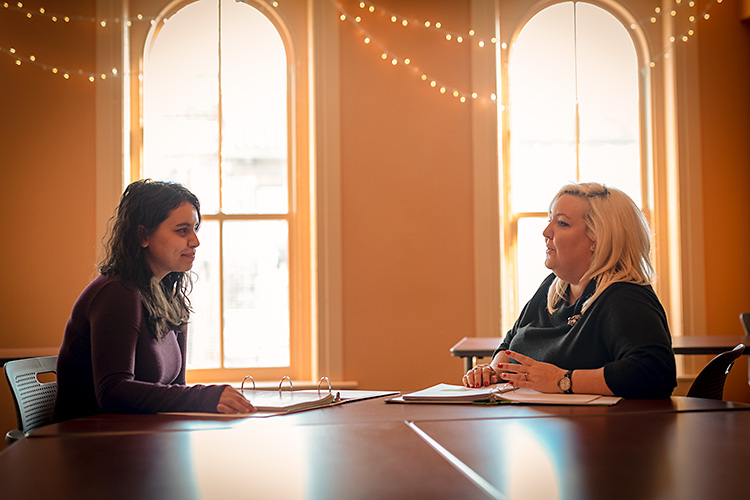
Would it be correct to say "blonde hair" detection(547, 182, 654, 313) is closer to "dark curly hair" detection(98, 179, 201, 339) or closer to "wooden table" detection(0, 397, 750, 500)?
"wooden table" detection(0, 397, 750, 500)

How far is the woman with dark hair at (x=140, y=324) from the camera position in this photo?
172 cm

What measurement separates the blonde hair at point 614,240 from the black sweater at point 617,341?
4cm

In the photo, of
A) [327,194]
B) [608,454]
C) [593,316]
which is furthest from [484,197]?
[608,454]

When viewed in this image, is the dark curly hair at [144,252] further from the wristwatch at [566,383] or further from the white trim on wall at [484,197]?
the white trim on wall at [484,197]

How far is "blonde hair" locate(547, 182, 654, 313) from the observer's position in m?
2.11

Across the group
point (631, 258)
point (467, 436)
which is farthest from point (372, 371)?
point (467, 436)

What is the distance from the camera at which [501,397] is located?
182 centimetres

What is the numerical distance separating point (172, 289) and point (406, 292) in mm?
2204

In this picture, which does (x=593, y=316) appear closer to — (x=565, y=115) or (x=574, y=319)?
(x=574, y=319)

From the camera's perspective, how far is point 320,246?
14.0ft

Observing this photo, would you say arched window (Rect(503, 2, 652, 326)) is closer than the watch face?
No

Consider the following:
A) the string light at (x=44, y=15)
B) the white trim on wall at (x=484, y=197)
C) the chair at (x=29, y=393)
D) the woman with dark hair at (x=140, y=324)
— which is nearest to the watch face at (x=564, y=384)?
the woman with dark hair at (x=140, y=324)

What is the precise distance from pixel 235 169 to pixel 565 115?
86.8 inches

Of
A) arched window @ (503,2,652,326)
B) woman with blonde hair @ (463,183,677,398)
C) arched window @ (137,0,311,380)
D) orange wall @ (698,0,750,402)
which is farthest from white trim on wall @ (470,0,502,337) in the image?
woman with blonde hair @ (463,183,677,398)
